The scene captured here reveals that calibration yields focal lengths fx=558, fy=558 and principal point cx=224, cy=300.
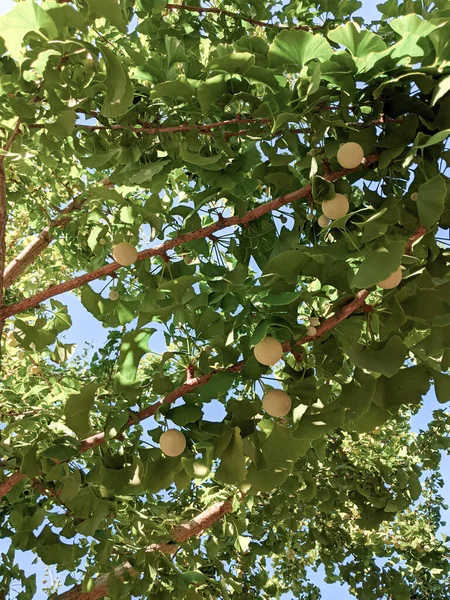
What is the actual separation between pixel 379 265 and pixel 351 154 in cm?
42

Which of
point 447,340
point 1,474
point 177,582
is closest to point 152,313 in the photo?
point 447,340

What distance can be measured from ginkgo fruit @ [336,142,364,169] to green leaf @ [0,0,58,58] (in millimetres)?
719

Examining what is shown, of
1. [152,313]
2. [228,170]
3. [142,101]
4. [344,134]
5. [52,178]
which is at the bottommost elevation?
[152,313]

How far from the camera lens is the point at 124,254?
1702 mm

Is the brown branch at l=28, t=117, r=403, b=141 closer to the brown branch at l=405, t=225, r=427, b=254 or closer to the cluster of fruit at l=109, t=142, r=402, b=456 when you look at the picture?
the cluster of fruit at l=109, t=142, r=402, b=456

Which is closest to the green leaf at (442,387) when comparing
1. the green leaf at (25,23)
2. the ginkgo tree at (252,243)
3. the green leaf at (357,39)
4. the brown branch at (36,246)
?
the ginkgo tree at (252,243)

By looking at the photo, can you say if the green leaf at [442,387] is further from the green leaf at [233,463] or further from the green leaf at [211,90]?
the green leaf at [211,90]

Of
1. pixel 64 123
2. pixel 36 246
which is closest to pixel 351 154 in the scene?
pixel 64 123

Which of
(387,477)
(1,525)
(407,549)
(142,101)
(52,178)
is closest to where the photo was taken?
(142,101)

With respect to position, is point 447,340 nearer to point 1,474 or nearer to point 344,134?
point 344,134

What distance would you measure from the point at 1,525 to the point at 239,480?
1.61 m

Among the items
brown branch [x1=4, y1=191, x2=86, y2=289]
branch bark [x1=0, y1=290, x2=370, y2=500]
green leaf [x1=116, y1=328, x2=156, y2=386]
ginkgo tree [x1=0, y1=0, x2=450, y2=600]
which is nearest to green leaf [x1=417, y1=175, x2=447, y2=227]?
ginkgo tree [x1=0, y1=0, x2=450, y2=600]

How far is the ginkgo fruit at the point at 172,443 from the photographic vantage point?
1.37 meters

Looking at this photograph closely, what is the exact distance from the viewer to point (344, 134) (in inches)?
58.6
